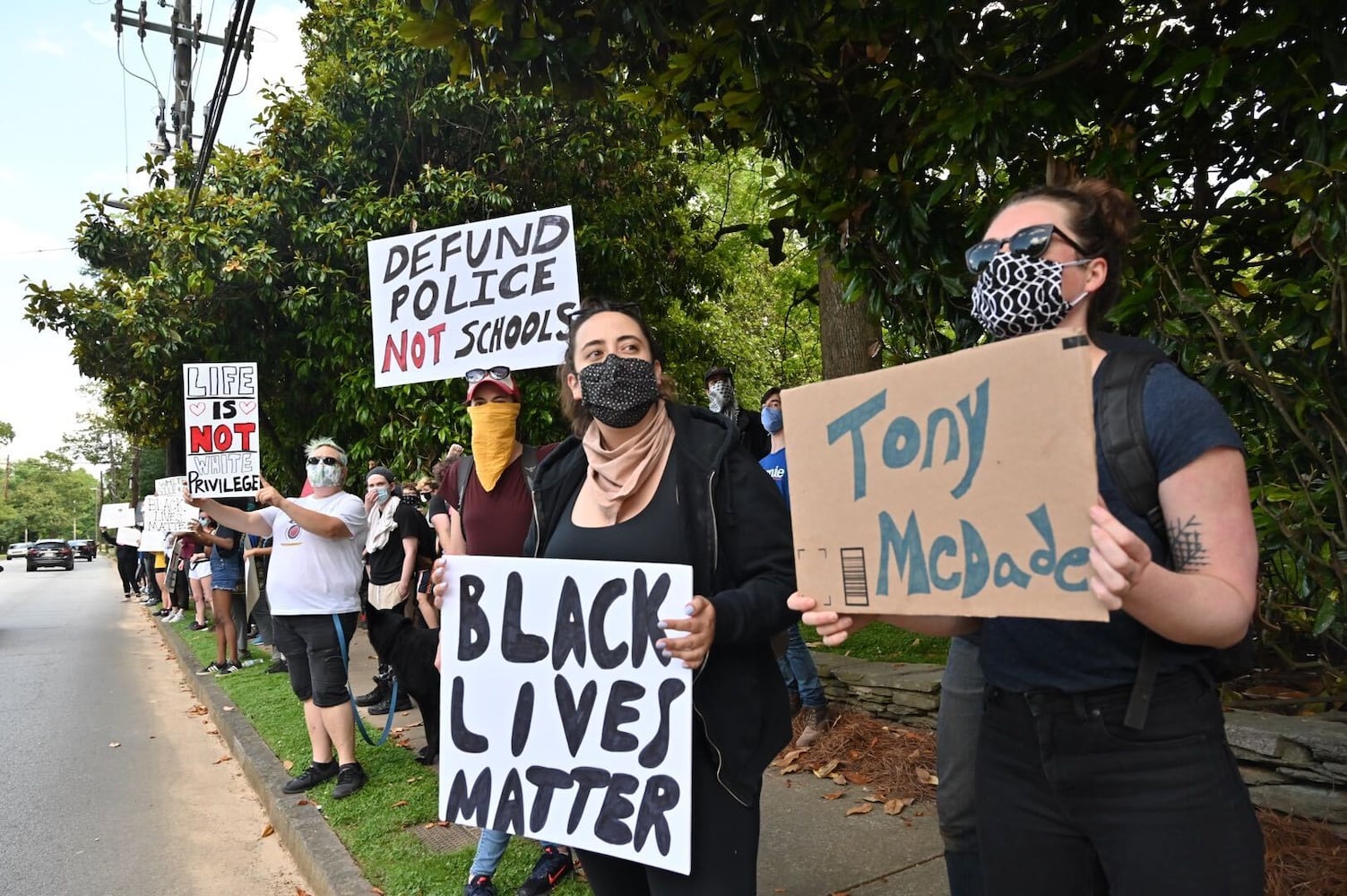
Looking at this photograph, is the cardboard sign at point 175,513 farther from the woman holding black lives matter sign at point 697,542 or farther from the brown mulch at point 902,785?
the woman holding black lives matter sign at point 697,542

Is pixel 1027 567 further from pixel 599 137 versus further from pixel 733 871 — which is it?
pixel 599 137

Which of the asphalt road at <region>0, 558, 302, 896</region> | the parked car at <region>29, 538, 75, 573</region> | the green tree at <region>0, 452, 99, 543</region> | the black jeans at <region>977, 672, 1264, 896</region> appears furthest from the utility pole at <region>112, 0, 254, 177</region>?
the green tree at <region>0, 452, 99, 543</region>

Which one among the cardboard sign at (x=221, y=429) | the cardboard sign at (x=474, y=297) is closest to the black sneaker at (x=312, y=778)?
the cardboard sign at (x=221, y=429)

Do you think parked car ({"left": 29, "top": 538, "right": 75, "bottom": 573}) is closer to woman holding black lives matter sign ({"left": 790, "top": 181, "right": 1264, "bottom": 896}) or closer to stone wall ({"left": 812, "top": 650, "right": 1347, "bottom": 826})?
stone wall ({"left": 812, "top": 650, "right": 1347, "bottom": 826})

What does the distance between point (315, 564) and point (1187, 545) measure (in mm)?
Result: 5096

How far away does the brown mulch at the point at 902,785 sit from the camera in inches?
139

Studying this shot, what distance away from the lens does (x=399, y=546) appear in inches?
294

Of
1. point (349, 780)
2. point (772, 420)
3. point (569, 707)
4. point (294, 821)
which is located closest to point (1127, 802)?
point (569, 707)

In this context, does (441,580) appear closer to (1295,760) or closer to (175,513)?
(1295,760)

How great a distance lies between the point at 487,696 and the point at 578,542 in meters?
0.47

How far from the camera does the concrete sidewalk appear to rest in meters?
4.01

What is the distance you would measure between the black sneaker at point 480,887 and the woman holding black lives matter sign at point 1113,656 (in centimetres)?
267

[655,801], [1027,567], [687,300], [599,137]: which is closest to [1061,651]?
[1027,567]

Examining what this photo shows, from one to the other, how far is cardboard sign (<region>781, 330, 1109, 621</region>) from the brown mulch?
9.31 feet
